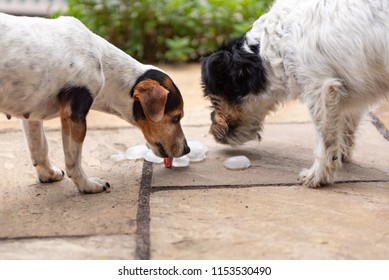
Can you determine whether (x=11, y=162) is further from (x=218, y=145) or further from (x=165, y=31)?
(x=165, y=31)

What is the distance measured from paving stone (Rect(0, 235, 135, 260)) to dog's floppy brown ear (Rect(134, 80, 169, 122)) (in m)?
0.86

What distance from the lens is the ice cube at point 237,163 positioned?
15.4ft

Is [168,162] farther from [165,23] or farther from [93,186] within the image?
[165,23]

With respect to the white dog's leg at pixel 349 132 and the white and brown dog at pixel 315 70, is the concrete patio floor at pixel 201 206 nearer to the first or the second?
the white dog's leg at pixel 349 132

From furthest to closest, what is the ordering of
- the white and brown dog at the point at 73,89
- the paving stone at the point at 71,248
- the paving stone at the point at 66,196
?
the white and brown dog at the point at 73,89 → the paving stone at the point at 66,196 → the paving stone at the point at 71,248

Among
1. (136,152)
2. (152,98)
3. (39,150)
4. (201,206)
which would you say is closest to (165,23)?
(136,152)

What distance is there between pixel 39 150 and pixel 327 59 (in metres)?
1.99

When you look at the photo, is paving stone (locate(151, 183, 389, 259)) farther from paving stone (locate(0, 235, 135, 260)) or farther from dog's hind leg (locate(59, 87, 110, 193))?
dog's hind leg (locate(59, 87, 110, 193))

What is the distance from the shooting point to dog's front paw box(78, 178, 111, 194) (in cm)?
416

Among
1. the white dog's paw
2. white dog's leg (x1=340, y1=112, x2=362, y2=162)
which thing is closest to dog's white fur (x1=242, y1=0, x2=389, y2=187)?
white dog's leg (x1=340, y1=112, x2=362, y2=162)

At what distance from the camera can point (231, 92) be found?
4641mm

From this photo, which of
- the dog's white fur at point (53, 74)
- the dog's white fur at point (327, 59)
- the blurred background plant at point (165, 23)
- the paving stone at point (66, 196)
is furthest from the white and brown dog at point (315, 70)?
the blurred background plant at point (165, 23)

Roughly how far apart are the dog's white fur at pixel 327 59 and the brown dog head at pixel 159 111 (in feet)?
2.26

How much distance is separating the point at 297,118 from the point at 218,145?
39.2 inches
